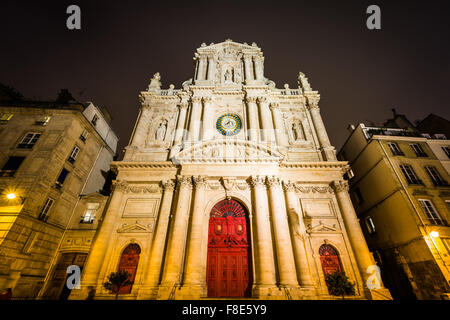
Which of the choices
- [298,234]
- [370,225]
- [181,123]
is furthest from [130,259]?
[370,225]

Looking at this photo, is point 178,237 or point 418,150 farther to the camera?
point 418,150

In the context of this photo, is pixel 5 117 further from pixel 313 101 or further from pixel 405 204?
pixel 405 204

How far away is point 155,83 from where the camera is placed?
22109mm

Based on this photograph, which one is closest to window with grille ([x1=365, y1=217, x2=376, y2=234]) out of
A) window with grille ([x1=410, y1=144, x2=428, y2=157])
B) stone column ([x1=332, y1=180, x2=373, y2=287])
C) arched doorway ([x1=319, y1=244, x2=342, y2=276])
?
stone column ([x1=332, y1=180, x2=373, y2=287])

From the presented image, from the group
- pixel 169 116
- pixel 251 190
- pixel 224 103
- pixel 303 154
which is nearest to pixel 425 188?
pixel 303 154

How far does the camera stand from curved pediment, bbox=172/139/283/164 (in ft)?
50.2

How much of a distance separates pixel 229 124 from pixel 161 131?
6.47 metres

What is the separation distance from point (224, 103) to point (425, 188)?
59.0 ft

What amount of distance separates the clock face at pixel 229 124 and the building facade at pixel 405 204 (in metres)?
12.1

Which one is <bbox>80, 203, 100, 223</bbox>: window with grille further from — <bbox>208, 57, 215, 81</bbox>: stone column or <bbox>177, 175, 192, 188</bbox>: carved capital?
<bbox>208, 57, 215, 81</bbox>: stone column

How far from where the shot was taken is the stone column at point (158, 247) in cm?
1144

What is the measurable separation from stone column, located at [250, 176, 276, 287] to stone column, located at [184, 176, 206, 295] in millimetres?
3389

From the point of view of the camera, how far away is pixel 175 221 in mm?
13258
